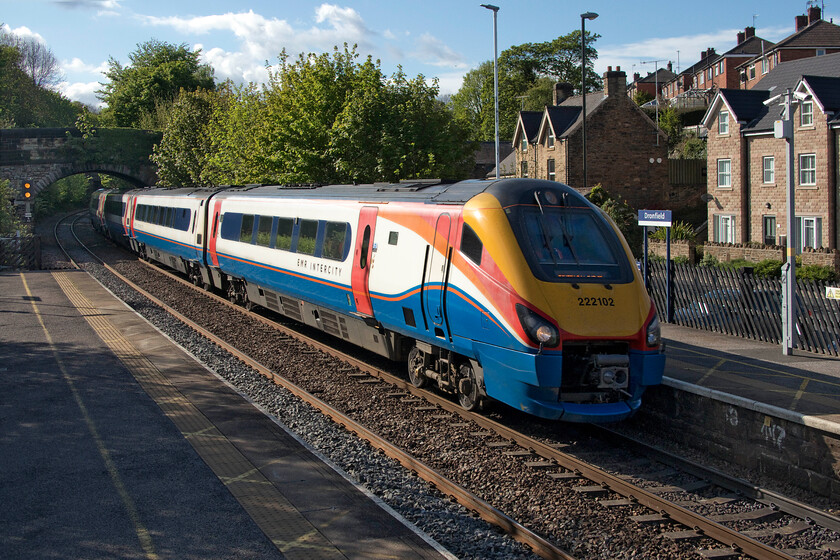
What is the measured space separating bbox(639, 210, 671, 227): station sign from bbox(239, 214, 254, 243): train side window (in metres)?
9.07

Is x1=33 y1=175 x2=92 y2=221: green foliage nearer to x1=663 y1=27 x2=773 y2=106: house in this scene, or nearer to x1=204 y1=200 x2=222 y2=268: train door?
x1=204 y1=200 x2=222 y2=268: train door

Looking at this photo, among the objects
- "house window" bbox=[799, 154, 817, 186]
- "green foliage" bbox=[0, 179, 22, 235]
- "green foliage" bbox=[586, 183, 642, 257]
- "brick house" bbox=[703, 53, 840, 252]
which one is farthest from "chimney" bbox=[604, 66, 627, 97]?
"green foliage" bbox=[0, 179, 22, 235]

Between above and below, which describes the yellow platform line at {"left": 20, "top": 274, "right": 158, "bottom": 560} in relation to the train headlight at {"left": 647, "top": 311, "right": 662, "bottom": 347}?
below

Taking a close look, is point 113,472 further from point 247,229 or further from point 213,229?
point 213,229

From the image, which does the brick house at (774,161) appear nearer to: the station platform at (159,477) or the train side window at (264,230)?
the train side window at (264,230)

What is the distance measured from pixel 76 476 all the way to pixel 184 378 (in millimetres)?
4329

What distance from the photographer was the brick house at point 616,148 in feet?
133

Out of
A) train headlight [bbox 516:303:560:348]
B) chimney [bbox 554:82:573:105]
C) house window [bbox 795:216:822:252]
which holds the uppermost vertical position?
chimney [bbox 554:82:573:105]

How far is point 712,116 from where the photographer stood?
36.7 m

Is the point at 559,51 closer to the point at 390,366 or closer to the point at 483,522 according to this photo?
the point at 390,366

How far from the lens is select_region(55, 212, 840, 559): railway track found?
6605 mm

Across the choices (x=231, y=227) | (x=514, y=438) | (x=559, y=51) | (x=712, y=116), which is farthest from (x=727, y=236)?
(x=559, y=51)

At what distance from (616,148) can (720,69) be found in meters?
45.4

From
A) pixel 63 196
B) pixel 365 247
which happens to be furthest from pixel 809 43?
pixel 63 196
